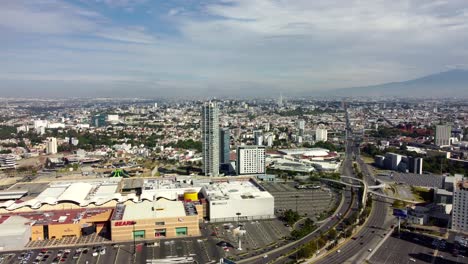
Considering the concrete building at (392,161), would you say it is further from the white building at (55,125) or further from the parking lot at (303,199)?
the white building at (55,125)

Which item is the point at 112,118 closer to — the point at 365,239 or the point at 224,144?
the point at 224,144

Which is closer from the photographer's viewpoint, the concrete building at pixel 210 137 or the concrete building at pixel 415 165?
the concrete building at pixel 210 137

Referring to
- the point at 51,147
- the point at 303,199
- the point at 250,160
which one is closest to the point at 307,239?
the point at 303,199

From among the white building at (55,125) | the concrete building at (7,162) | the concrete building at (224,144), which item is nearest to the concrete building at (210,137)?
the concrete building at (224,144)

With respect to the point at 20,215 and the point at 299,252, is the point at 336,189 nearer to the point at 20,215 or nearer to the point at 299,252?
the point at 299,252

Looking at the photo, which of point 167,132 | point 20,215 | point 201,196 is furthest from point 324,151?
point 20,215

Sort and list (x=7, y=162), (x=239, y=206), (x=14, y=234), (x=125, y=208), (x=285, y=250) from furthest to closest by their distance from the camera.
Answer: (x=7, y=162)
(x=239, y=206)
(x=125, y=208)
(x=14, y=234)
(x=285, y=250)
